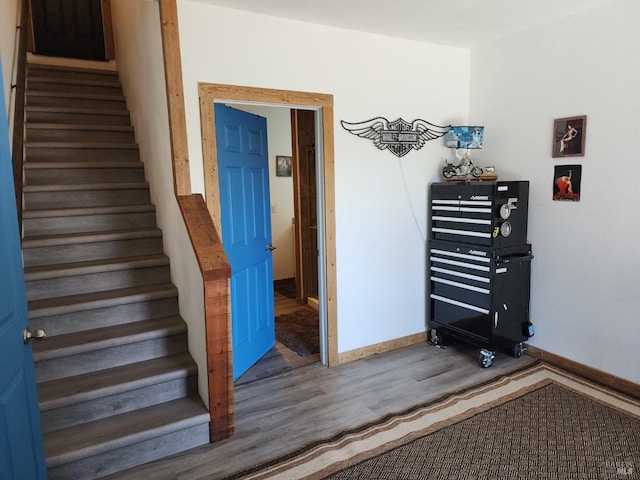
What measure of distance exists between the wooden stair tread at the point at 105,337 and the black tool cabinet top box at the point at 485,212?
2149 millimetres

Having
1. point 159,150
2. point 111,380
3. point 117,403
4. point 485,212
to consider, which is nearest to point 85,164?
point 159,150

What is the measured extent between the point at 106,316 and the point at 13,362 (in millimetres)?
1254

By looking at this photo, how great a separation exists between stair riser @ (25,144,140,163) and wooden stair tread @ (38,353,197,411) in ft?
6.04

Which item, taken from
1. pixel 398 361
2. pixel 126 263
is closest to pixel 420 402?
pixel 398 361

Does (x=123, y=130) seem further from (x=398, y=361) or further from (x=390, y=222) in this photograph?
(x=398, y=361)

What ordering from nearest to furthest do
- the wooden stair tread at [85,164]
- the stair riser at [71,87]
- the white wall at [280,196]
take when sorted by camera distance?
the wooden stair tread at [85,164] → the stair riser at [71,87] → the white wall at [280,196]

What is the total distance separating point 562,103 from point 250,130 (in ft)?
7.49

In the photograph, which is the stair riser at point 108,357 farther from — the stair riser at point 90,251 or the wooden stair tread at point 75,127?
the wooden stair tread at point 75,127

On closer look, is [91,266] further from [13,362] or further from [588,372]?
[588,372]

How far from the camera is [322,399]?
110 inches

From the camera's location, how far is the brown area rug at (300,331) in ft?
12.1

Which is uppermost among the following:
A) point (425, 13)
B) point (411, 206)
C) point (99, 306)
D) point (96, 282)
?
point (425, 13)

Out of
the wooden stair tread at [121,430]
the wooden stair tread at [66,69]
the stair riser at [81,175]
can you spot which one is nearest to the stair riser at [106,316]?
the wooden stair tread at [121,430]

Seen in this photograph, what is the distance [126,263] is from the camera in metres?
2.78
